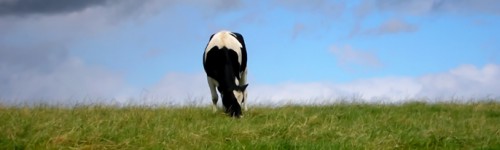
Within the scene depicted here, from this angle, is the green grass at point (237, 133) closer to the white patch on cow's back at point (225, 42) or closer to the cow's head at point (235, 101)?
the cow's head at point (235, 101)

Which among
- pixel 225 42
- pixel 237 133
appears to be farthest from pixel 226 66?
pixel 237 133

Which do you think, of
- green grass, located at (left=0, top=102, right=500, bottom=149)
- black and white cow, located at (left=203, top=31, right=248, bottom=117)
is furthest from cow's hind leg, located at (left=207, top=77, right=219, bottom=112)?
green grass, located at (left=0, top=102, right=500, bottom=149)

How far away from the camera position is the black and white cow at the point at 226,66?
13305 mm

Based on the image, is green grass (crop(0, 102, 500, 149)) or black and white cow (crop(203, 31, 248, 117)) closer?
green grass (crop(0, 102, 500, 149))

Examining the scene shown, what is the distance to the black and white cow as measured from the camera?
524 inches

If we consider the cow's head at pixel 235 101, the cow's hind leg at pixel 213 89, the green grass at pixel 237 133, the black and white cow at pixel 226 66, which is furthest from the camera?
the cow's hind leg at pixel 213 89

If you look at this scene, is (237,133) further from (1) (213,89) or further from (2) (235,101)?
(1) (213,89)

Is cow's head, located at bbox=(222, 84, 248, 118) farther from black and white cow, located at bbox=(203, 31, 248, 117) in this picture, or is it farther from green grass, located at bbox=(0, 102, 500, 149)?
green grass, located at bbox=(0, 102, 500, 149)

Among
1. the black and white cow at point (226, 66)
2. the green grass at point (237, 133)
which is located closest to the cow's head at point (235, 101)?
the black and white cow at point (226, 66)

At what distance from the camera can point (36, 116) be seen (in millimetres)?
11414

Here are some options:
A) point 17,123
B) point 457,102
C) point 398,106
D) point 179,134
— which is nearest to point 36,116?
point 17,123

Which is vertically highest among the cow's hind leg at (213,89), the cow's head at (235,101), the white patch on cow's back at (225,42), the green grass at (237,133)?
the white patch on cow's back at (225,42)

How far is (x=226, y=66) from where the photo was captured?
45.7 ft

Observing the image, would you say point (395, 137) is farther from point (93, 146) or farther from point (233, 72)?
point (233, 72)
